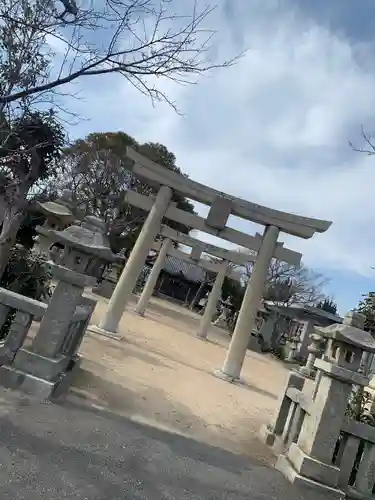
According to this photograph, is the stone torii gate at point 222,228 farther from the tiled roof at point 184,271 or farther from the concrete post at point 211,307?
the tiled roof at point 184,271

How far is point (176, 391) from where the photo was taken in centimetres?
740

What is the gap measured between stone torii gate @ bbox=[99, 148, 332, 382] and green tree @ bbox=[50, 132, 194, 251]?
11.0 meters

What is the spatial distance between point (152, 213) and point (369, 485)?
8144 millimetres

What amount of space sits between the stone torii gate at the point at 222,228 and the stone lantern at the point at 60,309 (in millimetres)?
6049

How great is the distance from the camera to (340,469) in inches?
168

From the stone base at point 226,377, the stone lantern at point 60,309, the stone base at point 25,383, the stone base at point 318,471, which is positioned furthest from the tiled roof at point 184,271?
the stone base at point 318,471

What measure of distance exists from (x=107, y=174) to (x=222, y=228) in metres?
14.1

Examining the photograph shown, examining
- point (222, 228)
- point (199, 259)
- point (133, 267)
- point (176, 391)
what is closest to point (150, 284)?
point (199, 259)

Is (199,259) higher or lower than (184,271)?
lower

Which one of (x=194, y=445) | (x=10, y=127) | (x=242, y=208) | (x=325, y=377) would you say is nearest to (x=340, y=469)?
(x=325, y=377)

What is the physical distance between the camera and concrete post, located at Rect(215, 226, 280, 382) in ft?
33.7

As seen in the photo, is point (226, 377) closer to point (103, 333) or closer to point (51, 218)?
point (103, 333)

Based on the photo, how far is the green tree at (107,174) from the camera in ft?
75.7

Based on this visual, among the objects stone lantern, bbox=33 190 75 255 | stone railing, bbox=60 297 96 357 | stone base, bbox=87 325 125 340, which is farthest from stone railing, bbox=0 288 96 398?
stone lantern, bbox=33 190 75 255
